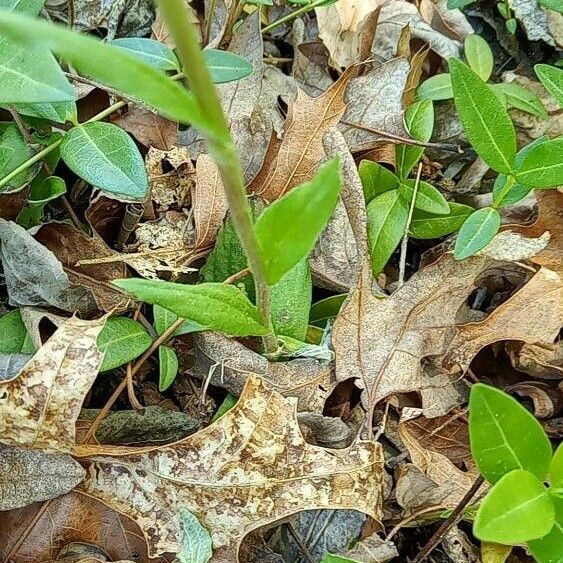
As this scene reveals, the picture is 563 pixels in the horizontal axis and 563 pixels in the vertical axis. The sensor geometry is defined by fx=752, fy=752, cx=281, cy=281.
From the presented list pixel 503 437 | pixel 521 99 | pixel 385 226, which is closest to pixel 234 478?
pixel 503 437

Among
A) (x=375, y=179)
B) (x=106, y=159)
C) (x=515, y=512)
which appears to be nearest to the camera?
(x=515, y=512)

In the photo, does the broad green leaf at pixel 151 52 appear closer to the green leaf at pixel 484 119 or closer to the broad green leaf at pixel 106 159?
the broad green leaf at pixel 106 159

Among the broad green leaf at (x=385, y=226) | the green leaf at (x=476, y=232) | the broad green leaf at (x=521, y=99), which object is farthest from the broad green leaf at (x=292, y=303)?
the broad green leaf at (x=521, y=99)

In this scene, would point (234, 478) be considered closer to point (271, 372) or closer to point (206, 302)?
point (271, 372)

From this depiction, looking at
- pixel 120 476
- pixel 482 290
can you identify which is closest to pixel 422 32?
pixel 482 290

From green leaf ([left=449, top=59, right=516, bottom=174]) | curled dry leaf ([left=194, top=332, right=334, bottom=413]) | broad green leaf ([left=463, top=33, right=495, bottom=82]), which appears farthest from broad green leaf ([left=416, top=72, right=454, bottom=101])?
curled dry leaf ([left=194, top=332, right=334, bottom=413])

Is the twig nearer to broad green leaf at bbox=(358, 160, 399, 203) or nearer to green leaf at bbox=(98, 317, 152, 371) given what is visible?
broad green leaf at bbox=(358, 160, 399, 203)
